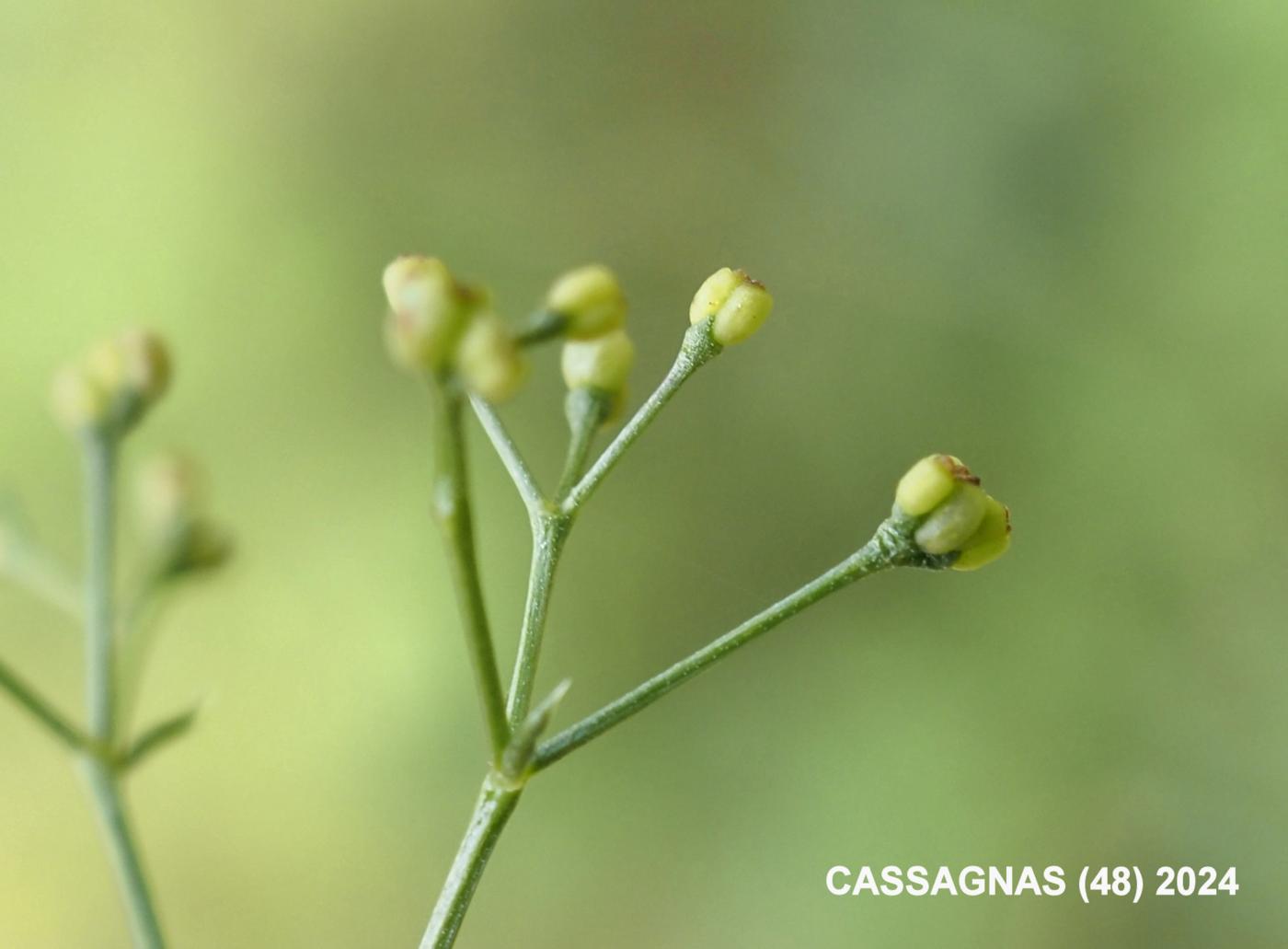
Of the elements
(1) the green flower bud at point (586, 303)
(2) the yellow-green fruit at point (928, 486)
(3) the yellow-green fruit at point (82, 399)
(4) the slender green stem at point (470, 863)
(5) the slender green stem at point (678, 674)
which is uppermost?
(3) the yellow-green fruit at point (82, 399)

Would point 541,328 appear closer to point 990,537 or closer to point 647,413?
point 647,413

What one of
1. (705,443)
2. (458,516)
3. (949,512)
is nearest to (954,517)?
(949,512)

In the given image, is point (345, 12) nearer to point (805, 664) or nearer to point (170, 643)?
point (170, 643)

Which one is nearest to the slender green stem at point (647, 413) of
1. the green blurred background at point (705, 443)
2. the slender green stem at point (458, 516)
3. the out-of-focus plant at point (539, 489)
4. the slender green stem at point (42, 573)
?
the out-of-focus plant at point (539, 489)

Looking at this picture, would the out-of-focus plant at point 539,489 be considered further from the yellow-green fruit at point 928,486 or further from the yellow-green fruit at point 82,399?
the yellow-green fruit at point 82,399

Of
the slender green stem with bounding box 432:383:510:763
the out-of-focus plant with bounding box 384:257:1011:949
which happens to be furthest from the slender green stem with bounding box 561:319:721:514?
the slender green stem with bounding box 432:383:510:763

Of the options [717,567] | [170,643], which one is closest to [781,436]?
[717,567]

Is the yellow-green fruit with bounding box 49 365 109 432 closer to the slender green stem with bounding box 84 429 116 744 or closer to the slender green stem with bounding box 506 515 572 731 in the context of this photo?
the slender green stem with bounding box 84 429 116 744
